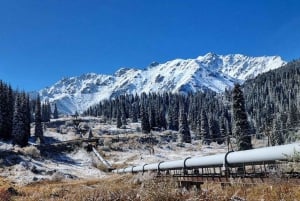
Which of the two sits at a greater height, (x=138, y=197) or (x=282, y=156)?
(x=282, y=156)

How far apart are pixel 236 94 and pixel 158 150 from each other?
5036 cm

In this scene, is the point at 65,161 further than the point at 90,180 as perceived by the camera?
Yes

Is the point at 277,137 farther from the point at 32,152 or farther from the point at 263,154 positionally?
the point at 32,152

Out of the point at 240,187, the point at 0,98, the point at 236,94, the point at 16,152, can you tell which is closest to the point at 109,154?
the point at 16,152

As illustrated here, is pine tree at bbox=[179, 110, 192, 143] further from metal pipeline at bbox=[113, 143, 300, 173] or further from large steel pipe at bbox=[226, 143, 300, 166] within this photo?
large steel pipe at bbox=[226, 143, 300, 166]

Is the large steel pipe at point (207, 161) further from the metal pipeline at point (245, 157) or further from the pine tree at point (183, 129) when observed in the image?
the pine tree at point (183, 129)

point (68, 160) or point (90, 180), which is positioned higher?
point (68, 160)

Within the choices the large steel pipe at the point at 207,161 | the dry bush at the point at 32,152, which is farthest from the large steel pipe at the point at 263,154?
the dry bush at the point at 32,152

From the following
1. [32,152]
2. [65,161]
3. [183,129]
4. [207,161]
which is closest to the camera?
[207,161]

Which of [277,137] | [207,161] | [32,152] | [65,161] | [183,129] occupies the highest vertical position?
[183,129]

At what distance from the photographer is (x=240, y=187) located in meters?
15.6

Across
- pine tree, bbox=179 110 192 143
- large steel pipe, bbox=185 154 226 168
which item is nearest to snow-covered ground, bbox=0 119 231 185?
pine tree, bbox=179 110 192 143

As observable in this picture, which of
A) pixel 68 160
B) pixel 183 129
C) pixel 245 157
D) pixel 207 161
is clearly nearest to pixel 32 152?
pixel 68 160

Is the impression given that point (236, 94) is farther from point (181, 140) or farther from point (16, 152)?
point (181, 140)
